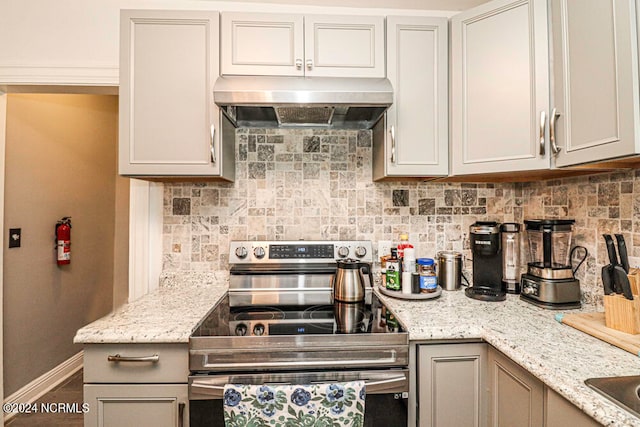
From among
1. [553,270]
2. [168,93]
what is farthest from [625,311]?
[168,93]

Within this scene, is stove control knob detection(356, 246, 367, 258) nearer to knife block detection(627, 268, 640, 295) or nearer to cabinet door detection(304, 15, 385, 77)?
cabinet door detection(304, 15, 385, 77)

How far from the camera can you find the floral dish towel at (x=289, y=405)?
914mm

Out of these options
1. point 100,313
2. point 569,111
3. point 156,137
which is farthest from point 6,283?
point 569,111

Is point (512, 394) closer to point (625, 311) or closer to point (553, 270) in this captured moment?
point (625, 311)

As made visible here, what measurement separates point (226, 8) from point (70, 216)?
206 centimetres

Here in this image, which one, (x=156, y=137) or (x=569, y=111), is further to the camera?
(x=156, y=137)

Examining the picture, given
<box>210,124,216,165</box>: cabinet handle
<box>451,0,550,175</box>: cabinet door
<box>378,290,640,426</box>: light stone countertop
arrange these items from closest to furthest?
<box>378,290,640,426</box>: light stone countertop < <box>451,0,550,175</box>: cabinet door < <box>210,124,216,165</box>: cabinet handle

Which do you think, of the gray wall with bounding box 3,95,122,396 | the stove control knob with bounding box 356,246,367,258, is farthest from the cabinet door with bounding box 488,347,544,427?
the gray wall with bounding box 3,95,122,396

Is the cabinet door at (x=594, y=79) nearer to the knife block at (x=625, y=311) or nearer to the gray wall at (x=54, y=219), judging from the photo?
the knife block at (x=625, y=311)

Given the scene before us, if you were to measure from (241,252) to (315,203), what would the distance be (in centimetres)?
49

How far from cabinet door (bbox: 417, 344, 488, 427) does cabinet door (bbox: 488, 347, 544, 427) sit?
0.05 metres

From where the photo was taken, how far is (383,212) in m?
1.91

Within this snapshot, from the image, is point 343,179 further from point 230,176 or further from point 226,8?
point 226,8

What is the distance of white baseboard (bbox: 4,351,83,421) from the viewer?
2.14 meters
